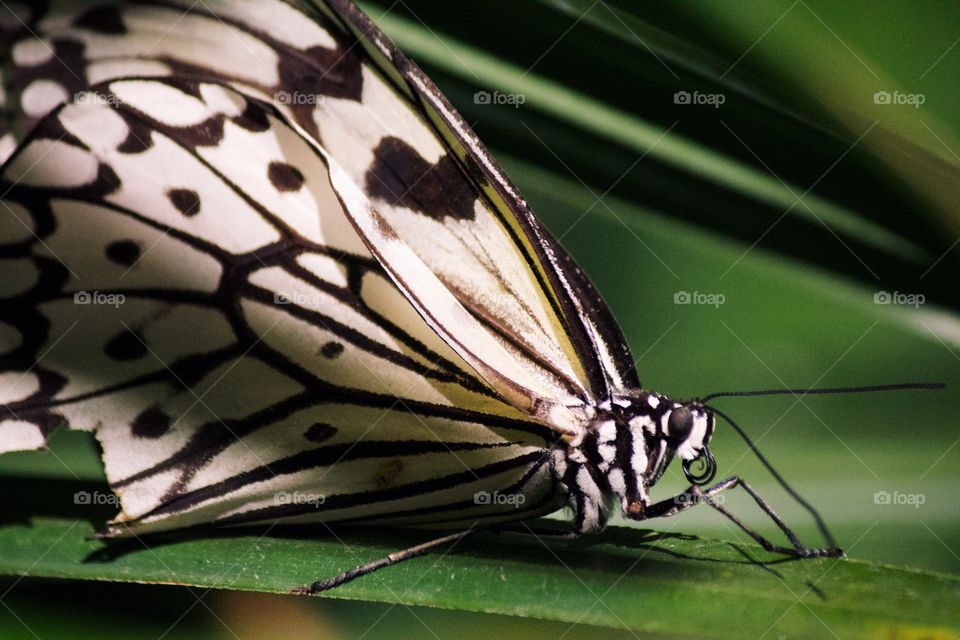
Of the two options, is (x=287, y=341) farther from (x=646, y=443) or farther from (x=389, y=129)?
(x=646, y=443)

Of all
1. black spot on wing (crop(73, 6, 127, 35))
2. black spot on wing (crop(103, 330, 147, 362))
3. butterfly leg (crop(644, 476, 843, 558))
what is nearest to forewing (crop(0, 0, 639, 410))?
black spot on wing (crop(73, 6, 127, 35))

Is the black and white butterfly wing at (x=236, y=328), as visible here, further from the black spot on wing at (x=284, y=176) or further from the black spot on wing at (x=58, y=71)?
the black spot on wing at (x=58, y=71)

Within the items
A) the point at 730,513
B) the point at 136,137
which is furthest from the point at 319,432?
the point at 730,513

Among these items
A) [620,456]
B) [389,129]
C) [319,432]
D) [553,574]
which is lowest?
[553,574]

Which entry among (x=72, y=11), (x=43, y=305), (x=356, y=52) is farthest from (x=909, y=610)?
(x=72, y=11)

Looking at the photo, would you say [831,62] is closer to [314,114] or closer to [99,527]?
[314,114]

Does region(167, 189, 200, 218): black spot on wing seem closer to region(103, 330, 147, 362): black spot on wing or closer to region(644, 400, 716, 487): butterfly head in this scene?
region(103, 330, 147, 362): black spot on wing
